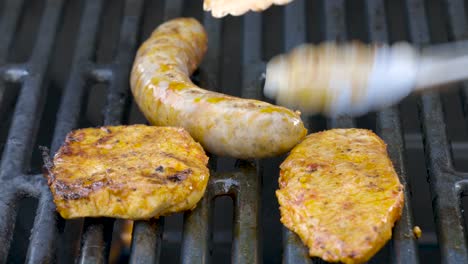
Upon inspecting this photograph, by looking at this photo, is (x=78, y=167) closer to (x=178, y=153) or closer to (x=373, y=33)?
(x=178, y=153)

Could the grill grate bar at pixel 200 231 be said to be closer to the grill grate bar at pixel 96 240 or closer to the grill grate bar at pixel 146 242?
the grill grate bar at pixel 146 242

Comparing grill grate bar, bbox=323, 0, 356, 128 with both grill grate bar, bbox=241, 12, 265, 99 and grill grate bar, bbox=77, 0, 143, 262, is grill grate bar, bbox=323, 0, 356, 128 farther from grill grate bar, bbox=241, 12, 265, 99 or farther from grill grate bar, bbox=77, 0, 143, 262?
grill grate bar, bbox=77, 0, 143, 262

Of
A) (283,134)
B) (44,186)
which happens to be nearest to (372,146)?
(283,134)

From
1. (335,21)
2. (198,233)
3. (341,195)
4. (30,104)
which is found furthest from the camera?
(335,21)

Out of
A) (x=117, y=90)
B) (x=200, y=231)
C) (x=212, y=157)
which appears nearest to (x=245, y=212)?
(x=200, y=231)

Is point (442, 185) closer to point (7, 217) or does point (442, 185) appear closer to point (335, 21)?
point (335, 21)

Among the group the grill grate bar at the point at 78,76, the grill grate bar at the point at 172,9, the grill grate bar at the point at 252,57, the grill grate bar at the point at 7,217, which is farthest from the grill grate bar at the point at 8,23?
the grill grate bar at the point at 252,57
